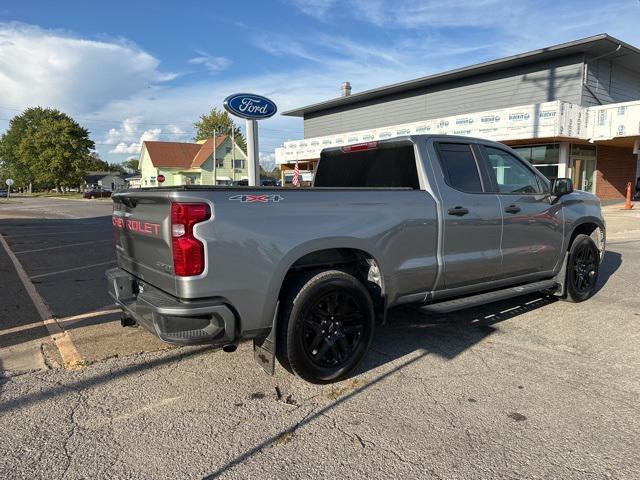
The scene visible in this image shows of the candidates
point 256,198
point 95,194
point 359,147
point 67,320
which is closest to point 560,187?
point 359,147

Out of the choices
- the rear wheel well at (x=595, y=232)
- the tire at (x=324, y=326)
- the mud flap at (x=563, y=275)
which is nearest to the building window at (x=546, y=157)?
the rear wheel well at (x=595, y=232)

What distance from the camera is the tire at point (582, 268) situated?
584cm

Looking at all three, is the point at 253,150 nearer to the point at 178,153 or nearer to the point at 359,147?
the point at 359,147

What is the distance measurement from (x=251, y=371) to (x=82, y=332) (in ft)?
6.86

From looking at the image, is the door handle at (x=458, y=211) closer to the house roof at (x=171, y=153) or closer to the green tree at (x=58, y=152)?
the house roof at (x=171, y=153)

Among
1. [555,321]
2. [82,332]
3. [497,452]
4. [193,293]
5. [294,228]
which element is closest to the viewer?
[497,452]

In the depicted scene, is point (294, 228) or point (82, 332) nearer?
point (294, 228)

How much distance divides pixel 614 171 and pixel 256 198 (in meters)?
27.6

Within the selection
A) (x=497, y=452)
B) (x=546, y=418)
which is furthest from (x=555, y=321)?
(x=497, y=452)

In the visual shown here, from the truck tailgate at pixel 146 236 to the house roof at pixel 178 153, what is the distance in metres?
63.6

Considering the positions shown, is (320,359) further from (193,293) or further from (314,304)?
(193,293)

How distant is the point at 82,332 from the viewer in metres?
5.01

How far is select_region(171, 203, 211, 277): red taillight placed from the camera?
3.14 metres

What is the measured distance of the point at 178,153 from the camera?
68500 mm
